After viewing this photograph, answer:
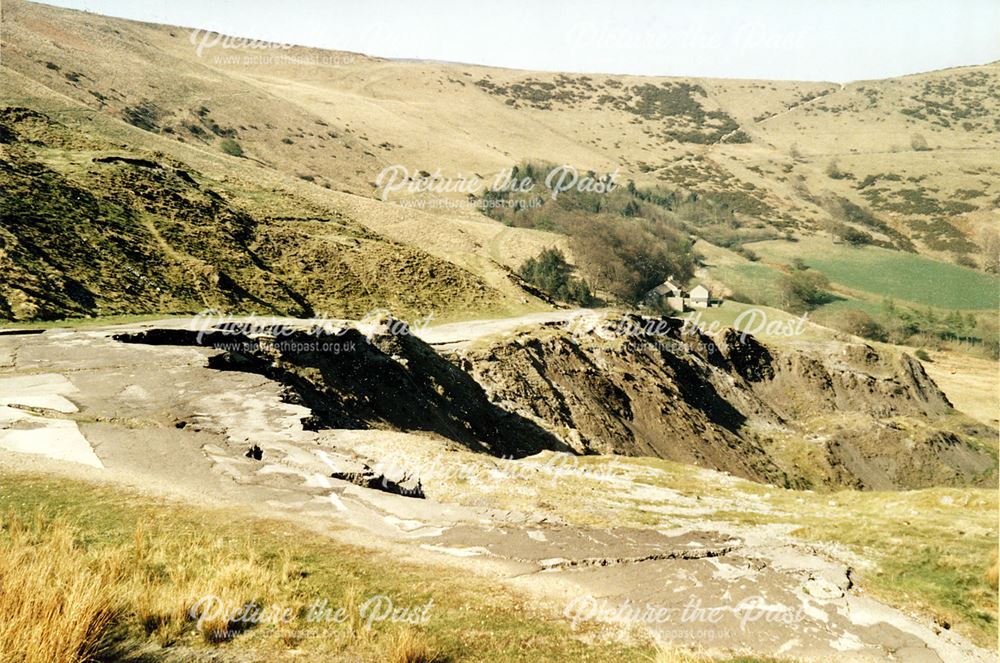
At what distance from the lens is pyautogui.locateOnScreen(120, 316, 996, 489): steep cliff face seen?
2572cm

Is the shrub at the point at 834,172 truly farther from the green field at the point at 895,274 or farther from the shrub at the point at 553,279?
the shrub at the point at 553,279

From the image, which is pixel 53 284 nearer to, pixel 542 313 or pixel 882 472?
pixel 542 313

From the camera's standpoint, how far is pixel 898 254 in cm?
12838

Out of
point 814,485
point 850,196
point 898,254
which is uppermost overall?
point 850,196

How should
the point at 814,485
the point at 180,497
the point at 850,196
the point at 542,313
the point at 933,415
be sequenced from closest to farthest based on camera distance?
the point at 180,497 → the point at 814,485 → the point at 542,313 → the point at 933,415 → the point at 850,196

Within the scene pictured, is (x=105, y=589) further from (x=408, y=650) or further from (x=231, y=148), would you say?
(x=231, y=148)

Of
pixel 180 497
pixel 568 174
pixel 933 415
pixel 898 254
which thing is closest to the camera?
pixel 180 497

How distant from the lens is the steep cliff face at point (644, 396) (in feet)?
84.4

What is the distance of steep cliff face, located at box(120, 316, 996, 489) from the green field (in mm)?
58834

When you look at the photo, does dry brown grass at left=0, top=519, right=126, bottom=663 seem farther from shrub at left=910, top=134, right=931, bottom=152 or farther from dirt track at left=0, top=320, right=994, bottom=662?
shrub at left=910, top=134, right=931, bottom=152

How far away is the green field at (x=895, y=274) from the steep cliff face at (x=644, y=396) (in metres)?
58.8

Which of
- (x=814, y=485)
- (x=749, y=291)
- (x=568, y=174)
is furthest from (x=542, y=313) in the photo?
(x=568, y=174)

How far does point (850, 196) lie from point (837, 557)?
576ft

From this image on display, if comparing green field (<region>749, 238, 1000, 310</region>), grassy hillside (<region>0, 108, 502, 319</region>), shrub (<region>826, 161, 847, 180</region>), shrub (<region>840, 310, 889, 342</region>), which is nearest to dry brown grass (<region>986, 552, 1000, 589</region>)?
grassy hillside (<region>0, 108, 502, 319</region>)
